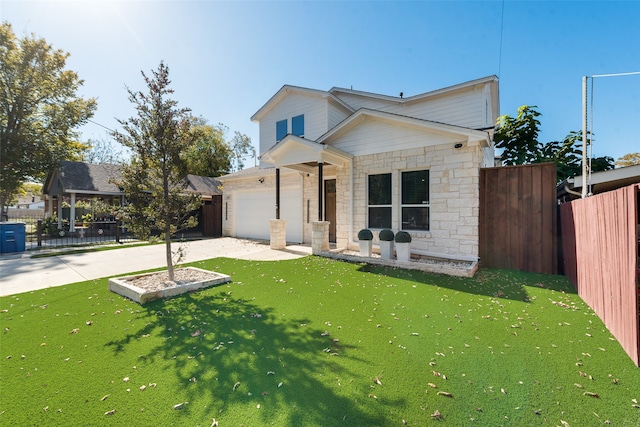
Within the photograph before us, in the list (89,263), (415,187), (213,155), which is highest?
(213,155)

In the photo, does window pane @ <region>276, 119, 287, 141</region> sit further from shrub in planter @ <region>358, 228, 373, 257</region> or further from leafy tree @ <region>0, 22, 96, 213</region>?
leafy tree @ <region>0, 22, 96, 213</region>

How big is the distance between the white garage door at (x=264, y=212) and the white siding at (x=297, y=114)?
2845mm

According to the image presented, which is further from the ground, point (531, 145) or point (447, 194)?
point (531, 145)

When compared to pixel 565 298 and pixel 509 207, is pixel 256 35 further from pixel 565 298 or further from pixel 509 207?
pixel 565 298

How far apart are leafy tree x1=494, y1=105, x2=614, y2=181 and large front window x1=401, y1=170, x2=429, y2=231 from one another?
8821 mm

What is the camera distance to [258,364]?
2873 mm

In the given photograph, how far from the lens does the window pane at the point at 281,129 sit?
13.8m

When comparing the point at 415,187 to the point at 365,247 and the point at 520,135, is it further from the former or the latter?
the point at 520,135

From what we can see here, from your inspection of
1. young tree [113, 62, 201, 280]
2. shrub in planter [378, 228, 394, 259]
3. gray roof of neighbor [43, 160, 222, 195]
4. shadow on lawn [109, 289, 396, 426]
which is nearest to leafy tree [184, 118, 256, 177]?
gray roof of neighbor [43, 160, 222, 195]

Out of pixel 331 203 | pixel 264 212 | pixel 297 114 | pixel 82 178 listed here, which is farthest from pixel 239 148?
pixel 331 203

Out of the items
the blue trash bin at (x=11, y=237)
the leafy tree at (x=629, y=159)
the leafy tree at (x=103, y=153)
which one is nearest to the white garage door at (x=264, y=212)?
the blue trash bin at (x=11, y=237)

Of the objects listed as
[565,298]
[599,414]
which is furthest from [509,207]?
[599,414]

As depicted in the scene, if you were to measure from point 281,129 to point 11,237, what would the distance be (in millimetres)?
11886

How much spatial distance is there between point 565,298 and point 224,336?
6.04 metres
